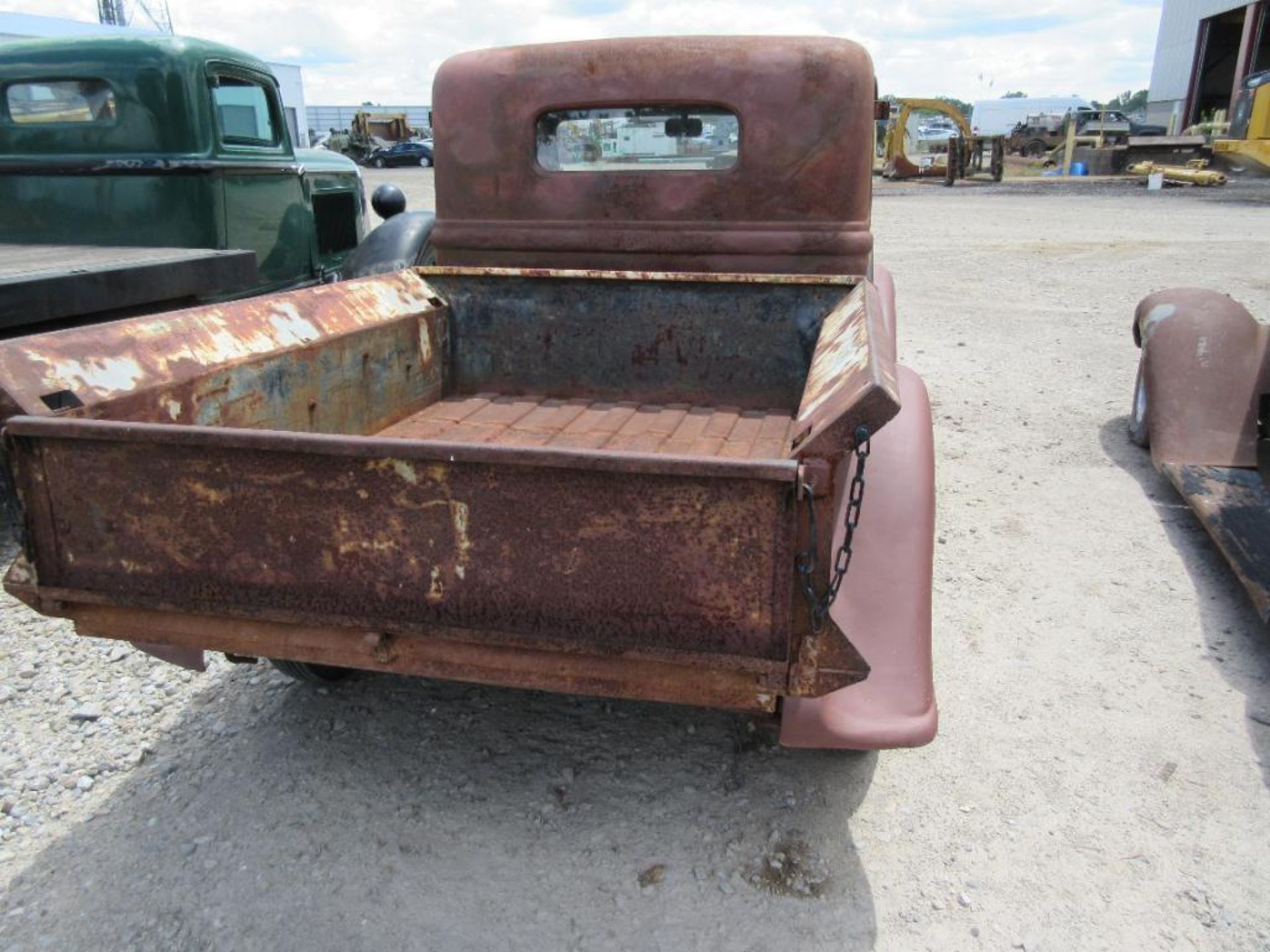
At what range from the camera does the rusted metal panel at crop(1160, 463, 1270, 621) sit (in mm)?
3008

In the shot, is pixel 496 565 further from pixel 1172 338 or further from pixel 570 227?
pixel 1172 338

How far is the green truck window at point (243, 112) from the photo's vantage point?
5.05m

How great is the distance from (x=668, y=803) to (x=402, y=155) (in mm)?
36835

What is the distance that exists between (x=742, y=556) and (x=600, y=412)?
6.06 feet

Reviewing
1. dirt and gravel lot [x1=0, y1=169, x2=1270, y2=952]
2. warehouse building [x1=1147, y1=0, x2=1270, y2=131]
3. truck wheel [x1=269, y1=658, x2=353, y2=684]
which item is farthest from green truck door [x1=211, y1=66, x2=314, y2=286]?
warehouse building [x1=1147, y1=0, x2=1270, y2=131]

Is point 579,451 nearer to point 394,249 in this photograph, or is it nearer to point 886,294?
point 886,294

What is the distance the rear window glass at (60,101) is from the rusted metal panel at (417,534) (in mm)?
3724

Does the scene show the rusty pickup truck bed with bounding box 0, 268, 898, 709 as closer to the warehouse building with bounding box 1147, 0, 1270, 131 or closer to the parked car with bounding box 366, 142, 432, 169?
the parked car with bounding box 366, 142, 432, 169

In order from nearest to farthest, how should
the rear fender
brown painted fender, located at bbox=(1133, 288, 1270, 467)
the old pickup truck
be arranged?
the old pickup truck
brown painted fender, located at bbox=(1133, 288, 1270, 467)
the rear fender

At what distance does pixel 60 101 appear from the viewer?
15.7ft

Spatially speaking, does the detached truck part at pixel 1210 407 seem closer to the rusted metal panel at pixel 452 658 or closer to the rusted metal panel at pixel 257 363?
the rusted metal panel at pixel 452 658

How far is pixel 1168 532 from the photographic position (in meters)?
3.78

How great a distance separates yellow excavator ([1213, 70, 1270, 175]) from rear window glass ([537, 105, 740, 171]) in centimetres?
2269

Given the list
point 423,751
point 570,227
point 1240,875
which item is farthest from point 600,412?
point 1240,875
